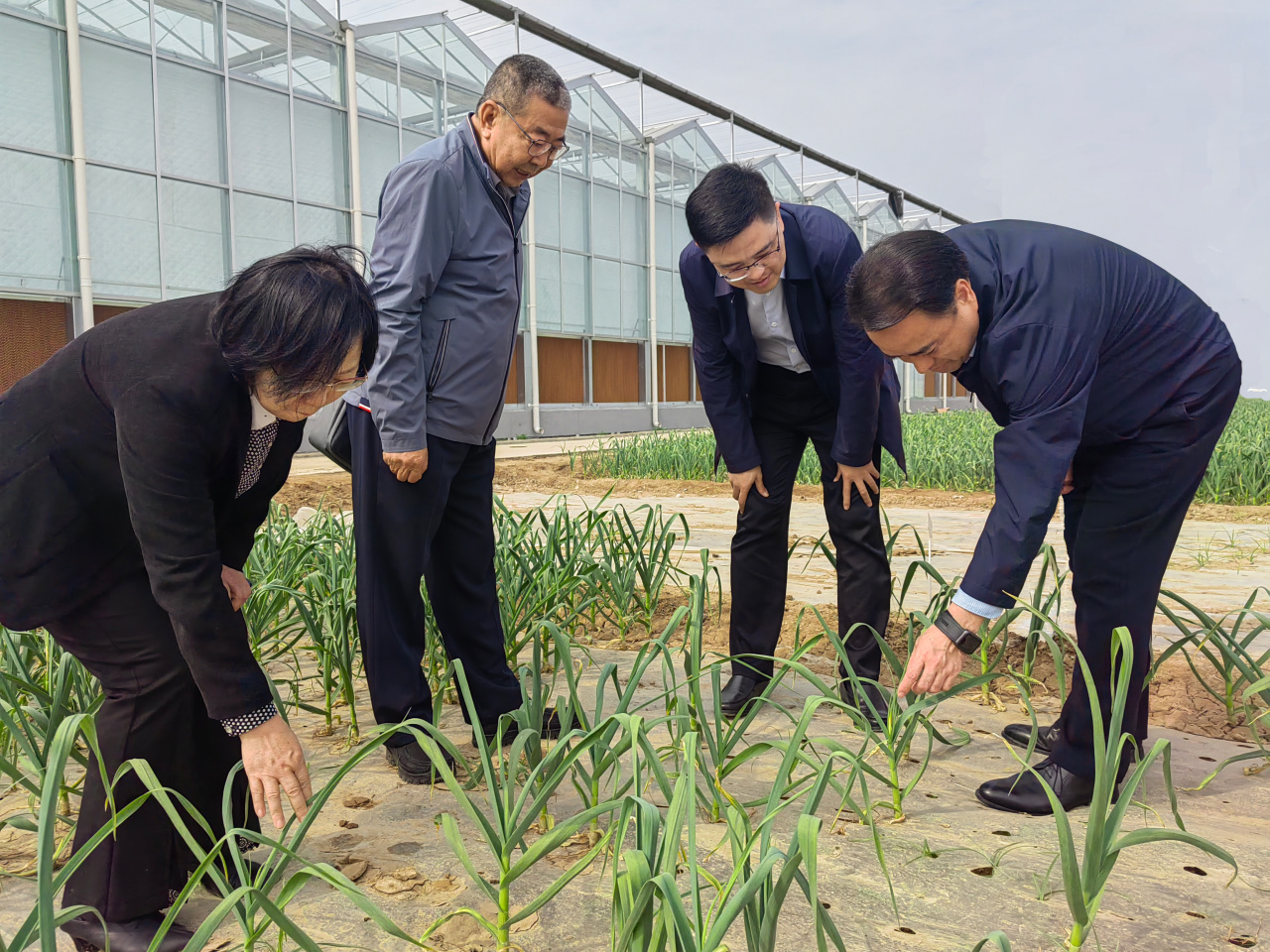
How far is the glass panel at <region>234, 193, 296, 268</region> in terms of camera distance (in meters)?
10.5

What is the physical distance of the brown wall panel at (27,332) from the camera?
8.98 meters

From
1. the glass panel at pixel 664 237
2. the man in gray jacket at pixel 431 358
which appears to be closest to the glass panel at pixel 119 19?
the glass panel at pixel 664 237

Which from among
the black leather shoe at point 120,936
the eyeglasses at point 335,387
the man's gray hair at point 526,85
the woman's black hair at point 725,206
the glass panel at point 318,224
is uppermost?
the glass panel at point 318,224

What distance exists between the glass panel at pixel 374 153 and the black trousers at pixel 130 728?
36.8ft

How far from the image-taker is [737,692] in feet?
8.34

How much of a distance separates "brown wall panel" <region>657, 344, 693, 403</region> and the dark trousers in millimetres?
15472

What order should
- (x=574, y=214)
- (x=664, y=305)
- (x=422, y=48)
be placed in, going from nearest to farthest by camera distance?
(x=422, y=48), (x=574, y=214), (x=664, y=305)

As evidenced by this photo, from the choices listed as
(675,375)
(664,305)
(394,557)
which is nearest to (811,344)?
(394,557)

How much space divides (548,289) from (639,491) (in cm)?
744

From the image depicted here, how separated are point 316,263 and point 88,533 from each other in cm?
54

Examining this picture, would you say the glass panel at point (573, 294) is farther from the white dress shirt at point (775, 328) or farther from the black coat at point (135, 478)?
the black coat at point (135, 478)

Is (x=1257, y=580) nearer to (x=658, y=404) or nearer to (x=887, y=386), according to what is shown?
(x=887, y=386)

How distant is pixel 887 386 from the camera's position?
8.32 feet

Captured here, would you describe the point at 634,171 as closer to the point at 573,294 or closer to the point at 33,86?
the point at 573,294
